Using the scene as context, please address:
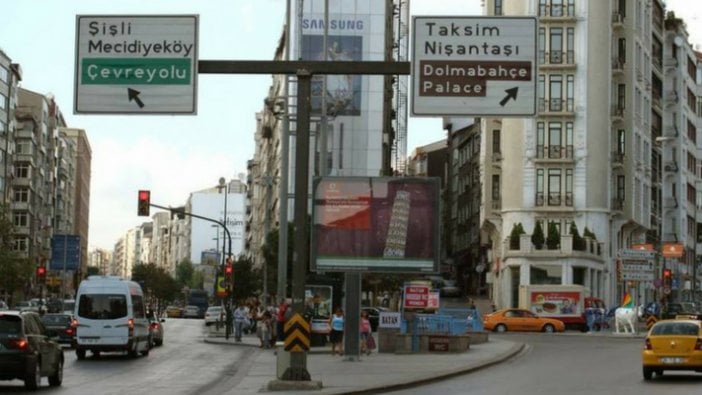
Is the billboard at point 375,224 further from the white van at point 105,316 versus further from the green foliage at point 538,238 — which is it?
the green foliage at point 538,238

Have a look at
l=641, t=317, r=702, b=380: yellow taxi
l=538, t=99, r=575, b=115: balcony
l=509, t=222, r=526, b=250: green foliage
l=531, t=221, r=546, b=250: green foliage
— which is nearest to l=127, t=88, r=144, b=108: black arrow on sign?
l=641, t=317, r=702, b=380: yellow taxi

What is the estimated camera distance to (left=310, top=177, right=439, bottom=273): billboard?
108 feet

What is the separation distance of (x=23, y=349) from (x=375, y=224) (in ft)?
34.7

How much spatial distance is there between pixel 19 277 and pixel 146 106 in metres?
56.9

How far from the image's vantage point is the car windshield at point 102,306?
41938 mm

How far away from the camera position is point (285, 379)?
26.7 meters

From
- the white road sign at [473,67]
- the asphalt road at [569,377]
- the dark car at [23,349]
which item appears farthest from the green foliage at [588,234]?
the white road sign at [473,67]

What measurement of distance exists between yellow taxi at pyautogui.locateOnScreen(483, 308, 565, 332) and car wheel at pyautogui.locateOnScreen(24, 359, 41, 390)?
4244cm

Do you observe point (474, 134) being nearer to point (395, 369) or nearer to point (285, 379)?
point (395, 369)

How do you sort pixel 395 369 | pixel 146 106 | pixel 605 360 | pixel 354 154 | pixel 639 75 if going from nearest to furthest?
pixel 146 106 → pixel 395 369 → pixel 605 360 → pixel 639 75 → pixel 354 154

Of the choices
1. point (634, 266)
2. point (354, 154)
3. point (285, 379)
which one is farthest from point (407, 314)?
point (354, 154)

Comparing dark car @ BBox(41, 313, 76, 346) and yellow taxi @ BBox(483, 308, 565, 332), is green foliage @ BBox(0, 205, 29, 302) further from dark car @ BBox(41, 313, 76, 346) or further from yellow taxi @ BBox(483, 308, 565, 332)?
yellow taxi @ BBox(483, 308, 565, 332)

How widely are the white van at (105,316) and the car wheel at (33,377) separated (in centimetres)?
1426

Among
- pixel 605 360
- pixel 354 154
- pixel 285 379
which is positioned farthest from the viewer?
pixel 354 154
